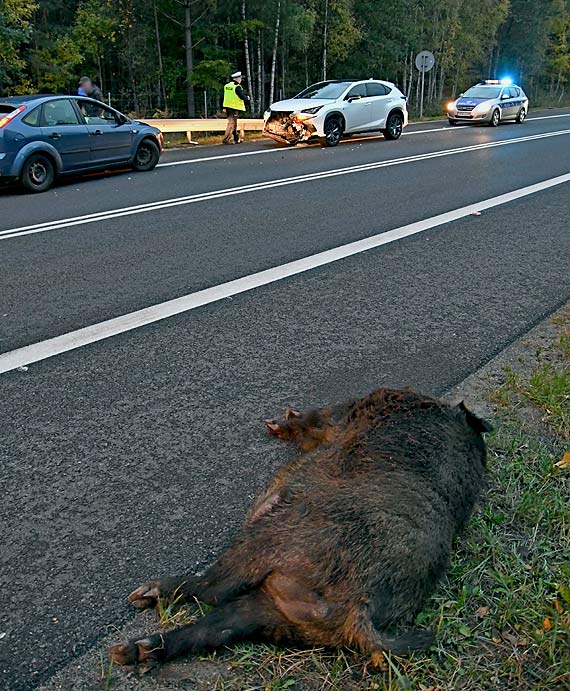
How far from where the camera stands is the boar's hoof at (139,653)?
89.8 inches

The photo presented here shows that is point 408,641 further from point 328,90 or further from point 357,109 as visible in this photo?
point 328,90

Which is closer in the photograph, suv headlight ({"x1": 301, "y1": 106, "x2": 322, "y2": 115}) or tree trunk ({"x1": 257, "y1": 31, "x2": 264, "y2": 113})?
suv headlight ({"x1": 301, "y1": 106, "x2": 322, "y2": 115})

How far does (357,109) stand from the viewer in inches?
805

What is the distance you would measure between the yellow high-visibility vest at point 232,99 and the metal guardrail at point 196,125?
162 cm

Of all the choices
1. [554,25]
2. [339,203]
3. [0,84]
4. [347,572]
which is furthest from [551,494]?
[554,25]

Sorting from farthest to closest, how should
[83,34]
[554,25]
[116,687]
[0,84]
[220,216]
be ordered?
[554,25] < [83,34] < [0,84] < [220,216] < [116,687]

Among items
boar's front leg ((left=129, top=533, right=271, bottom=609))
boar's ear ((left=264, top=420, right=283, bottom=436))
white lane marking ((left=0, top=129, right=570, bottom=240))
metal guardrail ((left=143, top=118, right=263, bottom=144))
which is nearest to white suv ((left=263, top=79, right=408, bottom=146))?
metal guardrail ((left=143, top=118, right=263, bottom=144))

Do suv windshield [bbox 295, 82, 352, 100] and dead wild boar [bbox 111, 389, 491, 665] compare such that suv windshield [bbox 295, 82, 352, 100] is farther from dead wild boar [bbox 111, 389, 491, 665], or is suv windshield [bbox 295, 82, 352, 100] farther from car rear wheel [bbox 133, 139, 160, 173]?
dead wild boar [bbox 111, 389, 491, 665]

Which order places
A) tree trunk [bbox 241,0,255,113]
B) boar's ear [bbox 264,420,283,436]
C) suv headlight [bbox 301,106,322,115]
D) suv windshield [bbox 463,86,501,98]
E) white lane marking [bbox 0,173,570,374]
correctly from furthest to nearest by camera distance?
tree trunk [bbox 241,0,255,113]
suv windshield [bbox 463,86,501,98]
suv headlight [bbox 301,106,322,115]
white lane marking [bbox 0,173,570,374]
boar's ear [bbox 264,420,283,436]

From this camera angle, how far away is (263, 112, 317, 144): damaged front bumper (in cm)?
1898

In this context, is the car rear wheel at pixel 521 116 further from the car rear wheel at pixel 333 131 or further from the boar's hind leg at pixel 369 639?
the boar's hind leg at pixel 369 639

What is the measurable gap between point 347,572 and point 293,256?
222 inches

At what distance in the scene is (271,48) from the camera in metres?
38.6

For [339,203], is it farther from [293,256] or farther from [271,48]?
[271,48]
